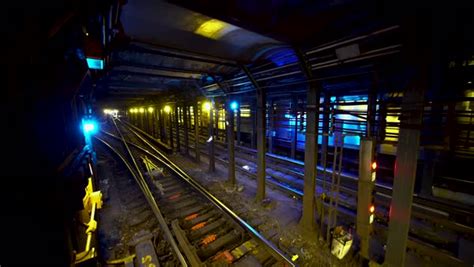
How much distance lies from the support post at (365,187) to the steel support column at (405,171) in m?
0.35

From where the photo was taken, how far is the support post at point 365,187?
116 inches

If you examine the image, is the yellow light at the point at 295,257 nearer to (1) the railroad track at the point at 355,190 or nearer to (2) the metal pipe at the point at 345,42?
(1) the railroad track at the point at 355,190

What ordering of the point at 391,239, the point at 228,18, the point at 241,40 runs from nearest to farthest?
the point at 228,18 → the point at 391,239 → the point at 241,40

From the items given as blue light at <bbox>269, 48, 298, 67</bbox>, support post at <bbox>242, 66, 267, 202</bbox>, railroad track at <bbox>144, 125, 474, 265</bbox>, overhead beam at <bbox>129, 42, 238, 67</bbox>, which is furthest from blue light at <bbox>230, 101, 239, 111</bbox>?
railroad track at <bbox>144, 125, 474, 265</bbox>

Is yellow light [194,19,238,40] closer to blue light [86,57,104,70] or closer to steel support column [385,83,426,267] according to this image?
blue light [86,57,104,70]

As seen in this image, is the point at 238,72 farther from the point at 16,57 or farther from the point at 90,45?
the point at 16,57

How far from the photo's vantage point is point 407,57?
2.48m

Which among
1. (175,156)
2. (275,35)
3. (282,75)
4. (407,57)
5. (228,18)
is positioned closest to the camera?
(228,18)

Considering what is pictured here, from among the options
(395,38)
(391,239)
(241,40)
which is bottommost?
(391,239)

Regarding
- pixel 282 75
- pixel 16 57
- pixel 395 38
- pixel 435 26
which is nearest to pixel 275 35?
pixel 282 75

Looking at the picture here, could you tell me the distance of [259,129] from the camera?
536 centimetres

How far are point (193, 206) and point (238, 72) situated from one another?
426 centimetres

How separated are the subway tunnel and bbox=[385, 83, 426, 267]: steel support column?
0.06ft

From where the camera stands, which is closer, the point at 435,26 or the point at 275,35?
the point at 435,26
